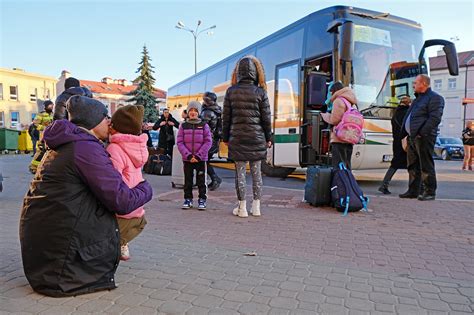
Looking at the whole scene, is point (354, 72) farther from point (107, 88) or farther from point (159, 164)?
point (107, 88)

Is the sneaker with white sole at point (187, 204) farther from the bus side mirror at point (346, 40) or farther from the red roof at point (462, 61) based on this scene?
the red roof at point (462, 61)

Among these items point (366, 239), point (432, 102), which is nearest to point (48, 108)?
point (366, 239)

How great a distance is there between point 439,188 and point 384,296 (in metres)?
7.45

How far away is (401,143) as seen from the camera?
26.9 ft

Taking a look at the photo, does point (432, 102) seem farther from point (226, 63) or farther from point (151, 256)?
point (226, 63)

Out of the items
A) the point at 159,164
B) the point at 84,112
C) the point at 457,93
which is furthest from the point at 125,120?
the point at 457,93

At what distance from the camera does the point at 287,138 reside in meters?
10.5

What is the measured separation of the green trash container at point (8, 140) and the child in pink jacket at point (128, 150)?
3034 centimetres

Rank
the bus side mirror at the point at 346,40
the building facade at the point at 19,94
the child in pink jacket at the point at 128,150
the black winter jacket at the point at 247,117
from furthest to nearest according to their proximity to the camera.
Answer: the building facade at the point at 19,94
the bus side mirror at the point at 346,40
the black winter jacket at the point at 247,117
the child in pink jacket at the point at 128,150

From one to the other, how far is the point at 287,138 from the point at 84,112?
7770 mm

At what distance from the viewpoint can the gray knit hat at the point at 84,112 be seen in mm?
3129

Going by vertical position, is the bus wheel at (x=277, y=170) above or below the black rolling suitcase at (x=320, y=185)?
below

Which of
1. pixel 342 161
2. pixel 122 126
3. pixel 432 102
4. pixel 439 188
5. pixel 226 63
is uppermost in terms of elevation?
pixel 226 63

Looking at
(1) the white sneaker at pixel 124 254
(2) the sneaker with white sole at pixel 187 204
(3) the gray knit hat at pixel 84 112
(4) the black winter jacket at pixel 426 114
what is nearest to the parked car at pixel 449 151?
(4) the black winter jacket at pixel 426 114
